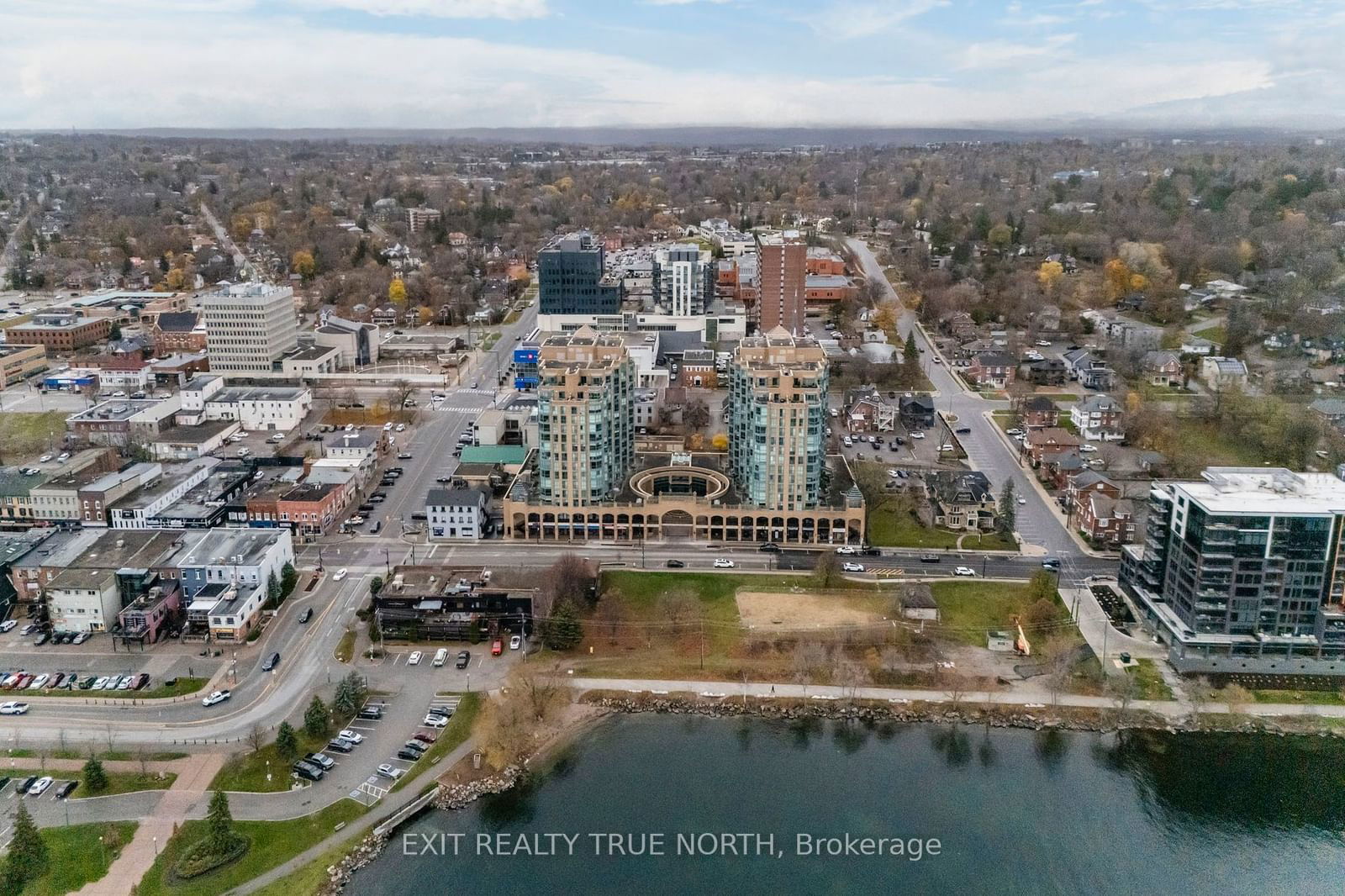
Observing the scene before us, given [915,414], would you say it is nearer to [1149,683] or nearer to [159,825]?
[1149,683]

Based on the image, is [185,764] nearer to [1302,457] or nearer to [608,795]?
[608,795]

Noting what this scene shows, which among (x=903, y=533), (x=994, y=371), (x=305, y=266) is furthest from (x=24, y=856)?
(x=305, y=266)

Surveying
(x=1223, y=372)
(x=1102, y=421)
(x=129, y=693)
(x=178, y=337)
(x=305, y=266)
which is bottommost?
(x=129, y=693)

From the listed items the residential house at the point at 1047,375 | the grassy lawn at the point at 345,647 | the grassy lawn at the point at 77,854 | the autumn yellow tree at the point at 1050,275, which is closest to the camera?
the grassy lawn at the point at 77,854

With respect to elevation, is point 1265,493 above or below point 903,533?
above

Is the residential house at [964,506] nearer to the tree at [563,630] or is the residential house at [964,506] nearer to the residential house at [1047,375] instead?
the tree at [563,630]

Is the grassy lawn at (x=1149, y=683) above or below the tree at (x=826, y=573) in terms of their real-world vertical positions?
below

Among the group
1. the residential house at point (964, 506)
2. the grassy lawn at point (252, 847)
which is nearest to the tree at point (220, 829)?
the grassy lawn at point (252, 847)

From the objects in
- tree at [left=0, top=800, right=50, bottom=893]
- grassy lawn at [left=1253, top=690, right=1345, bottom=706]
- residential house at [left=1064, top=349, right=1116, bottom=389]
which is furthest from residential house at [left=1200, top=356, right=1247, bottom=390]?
tree at [left=0, top=800, right=50, bottom=893]
